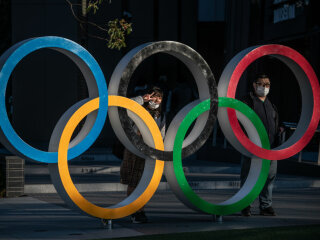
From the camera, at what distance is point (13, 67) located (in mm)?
8250

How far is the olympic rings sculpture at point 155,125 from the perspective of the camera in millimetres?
8555

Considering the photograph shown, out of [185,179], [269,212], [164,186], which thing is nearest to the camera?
[185,179]

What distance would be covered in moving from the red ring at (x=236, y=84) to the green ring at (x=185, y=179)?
0.40ft

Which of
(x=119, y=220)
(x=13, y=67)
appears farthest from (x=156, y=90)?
(x=13, y=67)

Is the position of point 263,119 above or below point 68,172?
above

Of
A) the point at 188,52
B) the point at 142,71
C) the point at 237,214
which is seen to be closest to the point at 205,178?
the point at 237,214

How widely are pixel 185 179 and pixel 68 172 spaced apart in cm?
167

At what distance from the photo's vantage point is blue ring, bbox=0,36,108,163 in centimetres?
813

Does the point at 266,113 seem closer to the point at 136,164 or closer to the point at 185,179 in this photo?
the point at 185,179

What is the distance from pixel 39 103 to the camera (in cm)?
2523

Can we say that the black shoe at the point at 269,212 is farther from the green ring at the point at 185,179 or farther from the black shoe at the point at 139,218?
the black shoe at the point at 139,218

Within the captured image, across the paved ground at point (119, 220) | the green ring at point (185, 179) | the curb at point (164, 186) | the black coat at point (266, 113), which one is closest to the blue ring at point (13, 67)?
the paved ground at point (119, 220)

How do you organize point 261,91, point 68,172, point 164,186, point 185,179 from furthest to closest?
point 164,186 < point 261,91 < point 185,179 < point 68,172

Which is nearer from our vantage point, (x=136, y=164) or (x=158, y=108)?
(x=136, y=164)
